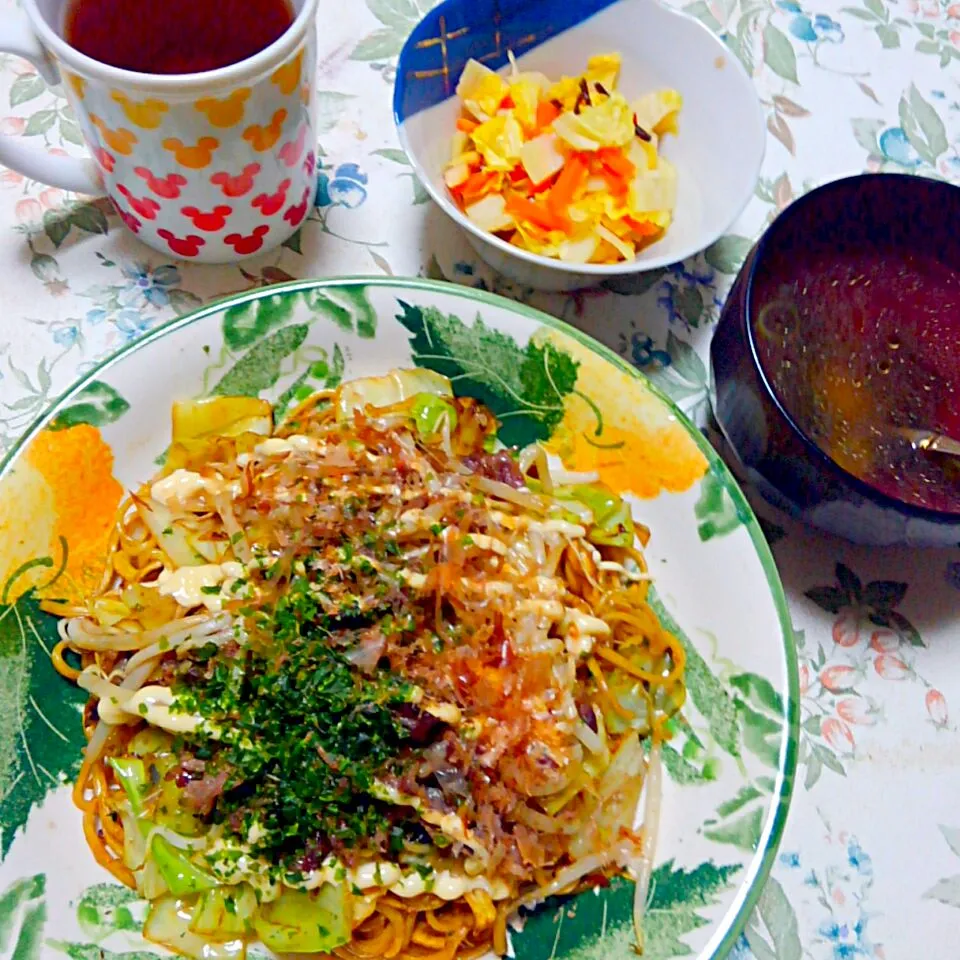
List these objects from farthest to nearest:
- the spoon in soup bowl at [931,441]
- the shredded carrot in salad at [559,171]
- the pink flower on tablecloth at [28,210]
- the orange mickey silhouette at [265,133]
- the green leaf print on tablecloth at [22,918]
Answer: the pink flower on tablecloth at [28,210] < the shredded carrot in salad at [559,171] < the spoon in soup bowl at [931,441] < the orange mickey silhouette at [265,133] < the green leaf print on tablecloth at [22,918]

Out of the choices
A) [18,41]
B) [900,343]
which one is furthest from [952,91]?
[18,41]

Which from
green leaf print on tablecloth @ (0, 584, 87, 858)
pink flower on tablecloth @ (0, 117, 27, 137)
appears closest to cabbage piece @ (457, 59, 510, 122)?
pink flower on tablecloth @ (0, 117, 27, 137)

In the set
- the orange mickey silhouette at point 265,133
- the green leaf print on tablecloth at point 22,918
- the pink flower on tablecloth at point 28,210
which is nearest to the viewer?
the green leaf print on tablecloth at point 22,918

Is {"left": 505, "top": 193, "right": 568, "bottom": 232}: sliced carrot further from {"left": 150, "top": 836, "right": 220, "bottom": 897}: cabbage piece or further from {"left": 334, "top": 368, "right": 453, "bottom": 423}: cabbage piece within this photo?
{"left": 150, "top": 836, "right": 220, "bottom": 897}: cabbage piece

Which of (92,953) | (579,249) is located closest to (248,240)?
(579,249)

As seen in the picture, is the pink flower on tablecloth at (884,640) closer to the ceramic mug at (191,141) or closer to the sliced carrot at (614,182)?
the sliced carrot at (614,182)

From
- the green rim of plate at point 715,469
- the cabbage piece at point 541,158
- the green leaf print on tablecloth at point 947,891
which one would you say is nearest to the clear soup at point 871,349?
the green rim of plate at point 715,469

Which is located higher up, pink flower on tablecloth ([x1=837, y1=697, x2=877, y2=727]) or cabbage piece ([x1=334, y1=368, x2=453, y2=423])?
cabbage piece ([x1=334, y1=368, x2=453, y2=423])
